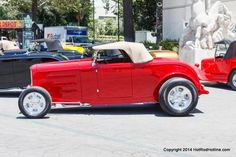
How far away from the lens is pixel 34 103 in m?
10.3

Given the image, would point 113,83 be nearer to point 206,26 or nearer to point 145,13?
point 206,26

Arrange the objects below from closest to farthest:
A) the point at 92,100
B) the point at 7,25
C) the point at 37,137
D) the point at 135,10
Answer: the point at 37,137, the point at 92,100, the point at 135,10, the point at 7,25

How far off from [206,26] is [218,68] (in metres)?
5.76

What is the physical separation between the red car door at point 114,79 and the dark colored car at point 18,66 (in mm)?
3908

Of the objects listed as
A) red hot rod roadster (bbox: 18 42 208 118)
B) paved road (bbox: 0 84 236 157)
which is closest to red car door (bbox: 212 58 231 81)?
paved road (bbox: 0 84 236 157)

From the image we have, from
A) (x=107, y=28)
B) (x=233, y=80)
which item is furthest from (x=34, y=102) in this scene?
(x=107, y=28)

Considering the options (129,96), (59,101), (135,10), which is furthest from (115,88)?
(135,10)

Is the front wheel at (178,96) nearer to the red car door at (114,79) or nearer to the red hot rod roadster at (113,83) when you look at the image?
the red hot rod roadster at (113,83)

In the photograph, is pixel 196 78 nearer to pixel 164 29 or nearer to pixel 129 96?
pixel 129 96

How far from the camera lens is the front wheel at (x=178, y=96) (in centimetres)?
1012

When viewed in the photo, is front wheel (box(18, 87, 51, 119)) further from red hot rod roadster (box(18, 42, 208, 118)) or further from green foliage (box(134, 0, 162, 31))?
green foliage (box(134, 0, 162, 31))

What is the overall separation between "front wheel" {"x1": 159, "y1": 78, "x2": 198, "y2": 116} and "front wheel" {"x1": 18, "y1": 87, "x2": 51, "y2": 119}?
229cm

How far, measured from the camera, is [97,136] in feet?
27.2

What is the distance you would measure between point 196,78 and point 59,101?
2825mm
